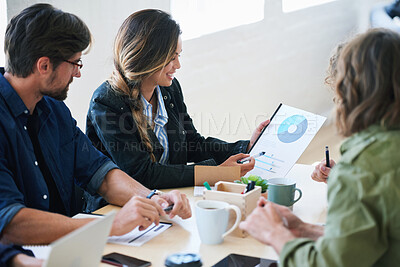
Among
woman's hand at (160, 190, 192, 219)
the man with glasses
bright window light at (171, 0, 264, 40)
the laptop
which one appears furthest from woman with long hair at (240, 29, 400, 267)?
bright window light at (171, 0, 264, 40)

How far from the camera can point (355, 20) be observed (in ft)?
16.0

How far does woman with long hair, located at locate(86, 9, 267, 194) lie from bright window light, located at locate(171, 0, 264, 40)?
1.44m

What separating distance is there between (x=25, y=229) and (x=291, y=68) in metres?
3.58

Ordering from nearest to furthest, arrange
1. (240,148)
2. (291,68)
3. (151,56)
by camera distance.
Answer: (151,56) → (240,148) → (291,68)

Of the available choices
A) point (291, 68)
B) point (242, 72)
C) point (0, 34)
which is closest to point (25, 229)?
point (0, 34)

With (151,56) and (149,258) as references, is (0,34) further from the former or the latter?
(149,258)

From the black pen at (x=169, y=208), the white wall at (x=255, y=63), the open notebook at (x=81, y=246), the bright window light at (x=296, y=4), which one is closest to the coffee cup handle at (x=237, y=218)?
the black pen at (x=169, y=208)

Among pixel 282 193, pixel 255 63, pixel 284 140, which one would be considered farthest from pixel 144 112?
pixel 255 63

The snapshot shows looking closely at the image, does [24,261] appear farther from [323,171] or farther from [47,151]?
[323,171]

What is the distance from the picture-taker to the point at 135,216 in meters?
1.31

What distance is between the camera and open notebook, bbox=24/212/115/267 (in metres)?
0.83

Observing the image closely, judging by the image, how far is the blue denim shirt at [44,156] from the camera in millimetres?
1356

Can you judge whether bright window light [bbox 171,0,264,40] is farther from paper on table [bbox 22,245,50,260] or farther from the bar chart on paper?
paper on table [bbox 22,245,50,260]

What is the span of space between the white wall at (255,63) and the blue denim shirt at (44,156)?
4.21 feet
